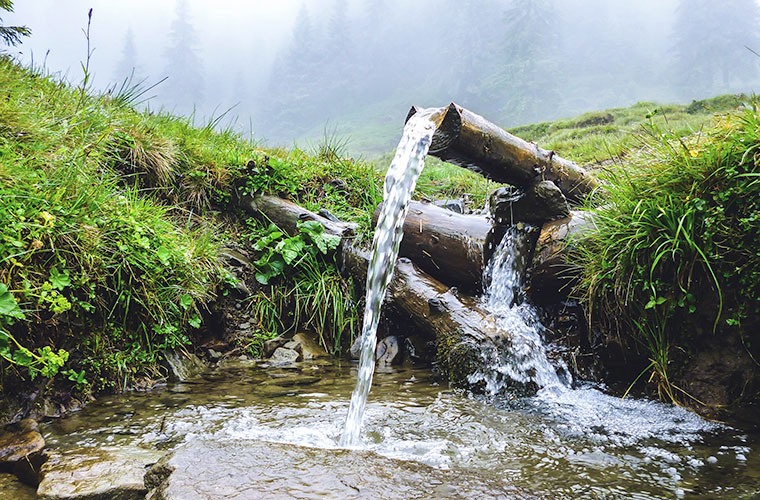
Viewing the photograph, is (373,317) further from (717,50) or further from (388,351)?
(717,50)

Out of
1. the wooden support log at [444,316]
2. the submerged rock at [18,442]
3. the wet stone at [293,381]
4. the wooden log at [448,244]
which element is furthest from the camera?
the wooden log at [448,244]

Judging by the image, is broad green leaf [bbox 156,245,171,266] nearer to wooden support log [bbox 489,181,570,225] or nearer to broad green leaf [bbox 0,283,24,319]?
broad green leaf [bbox 0,283,24,319]

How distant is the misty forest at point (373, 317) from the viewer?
201 cm

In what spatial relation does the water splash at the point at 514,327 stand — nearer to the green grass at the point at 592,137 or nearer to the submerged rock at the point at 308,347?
the green grass at the point at 592,137

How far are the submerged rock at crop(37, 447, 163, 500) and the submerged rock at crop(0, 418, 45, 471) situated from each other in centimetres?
15

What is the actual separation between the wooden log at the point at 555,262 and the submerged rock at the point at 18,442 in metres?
3.36

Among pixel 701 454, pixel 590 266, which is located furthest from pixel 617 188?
pixel 701 454

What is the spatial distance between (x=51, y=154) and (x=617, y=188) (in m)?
4.29

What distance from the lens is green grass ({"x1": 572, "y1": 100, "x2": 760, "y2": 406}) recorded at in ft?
8.09

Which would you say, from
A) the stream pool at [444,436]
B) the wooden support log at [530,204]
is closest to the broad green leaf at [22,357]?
the stream pool at [444,436]

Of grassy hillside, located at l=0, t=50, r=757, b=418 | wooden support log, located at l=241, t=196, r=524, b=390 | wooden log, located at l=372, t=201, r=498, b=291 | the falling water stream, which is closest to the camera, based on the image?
the falling water stream

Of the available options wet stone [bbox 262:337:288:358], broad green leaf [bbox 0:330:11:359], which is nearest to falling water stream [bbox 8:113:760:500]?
wet stone [bbox 262:337:288:358]

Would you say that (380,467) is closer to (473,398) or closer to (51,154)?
(473,398)

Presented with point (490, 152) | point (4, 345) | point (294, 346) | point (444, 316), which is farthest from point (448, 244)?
point (4, 345)
